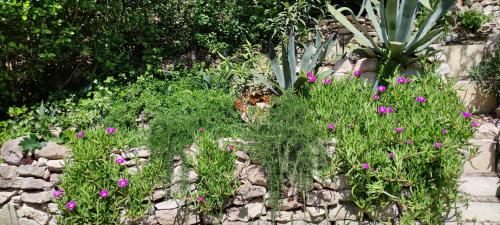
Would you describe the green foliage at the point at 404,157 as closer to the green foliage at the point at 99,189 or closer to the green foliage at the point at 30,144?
the green foliage at the point at 99,189

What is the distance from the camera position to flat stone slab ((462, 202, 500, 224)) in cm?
Result: 311

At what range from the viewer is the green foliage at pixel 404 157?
116 inches

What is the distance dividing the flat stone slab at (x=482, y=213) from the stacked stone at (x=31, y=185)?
10.3 feet

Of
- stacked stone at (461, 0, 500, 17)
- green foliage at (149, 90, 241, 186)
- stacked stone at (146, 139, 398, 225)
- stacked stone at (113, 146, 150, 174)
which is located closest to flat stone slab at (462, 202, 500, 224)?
stacked stone at (146, 139, 398, 225)

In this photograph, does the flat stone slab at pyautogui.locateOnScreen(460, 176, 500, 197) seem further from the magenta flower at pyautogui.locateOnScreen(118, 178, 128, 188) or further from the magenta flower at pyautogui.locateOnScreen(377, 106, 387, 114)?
the magenta flower at pyautogui.locateOnScreen(118, 178, 128, 188)

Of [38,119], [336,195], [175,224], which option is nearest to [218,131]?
[175,224]

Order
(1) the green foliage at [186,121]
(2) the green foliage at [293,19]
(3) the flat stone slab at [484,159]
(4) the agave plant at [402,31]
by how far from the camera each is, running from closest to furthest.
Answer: (1) the green foliage at [186,121] → (3) the flat stone slab at [484,159] → (4) the agave plant at [402,31] → (2) the green foliage at [293,19]

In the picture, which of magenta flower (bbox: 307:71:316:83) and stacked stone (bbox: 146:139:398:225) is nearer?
stacked stone (bbox: 146:139:398:225)

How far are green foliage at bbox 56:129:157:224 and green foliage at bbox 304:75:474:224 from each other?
144 cm

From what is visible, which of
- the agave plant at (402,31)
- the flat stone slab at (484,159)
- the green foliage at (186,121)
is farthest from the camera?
the agave plant at (402,31)

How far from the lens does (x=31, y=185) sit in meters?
3.28

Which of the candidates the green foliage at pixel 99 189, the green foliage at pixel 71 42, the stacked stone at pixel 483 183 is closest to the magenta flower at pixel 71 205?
the green foliage at pixel 99 189

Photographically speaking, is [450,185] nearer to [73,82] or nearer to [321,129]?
[321,129]

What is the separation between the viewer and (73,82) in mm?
5016
